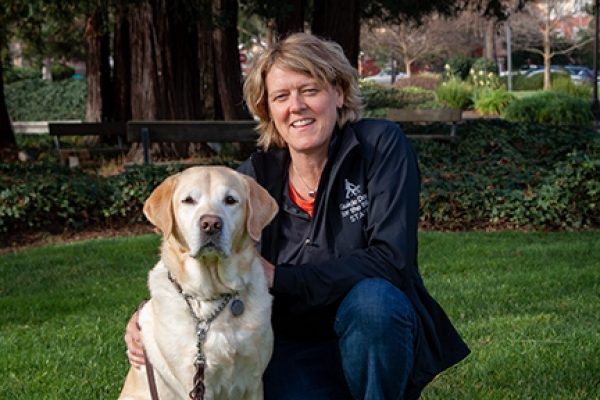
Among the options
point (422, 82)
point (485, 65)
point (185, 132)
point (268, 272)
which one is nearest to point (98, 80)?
point (185, 132)

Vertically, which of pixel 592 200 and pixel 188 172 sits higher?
pixel 188 172

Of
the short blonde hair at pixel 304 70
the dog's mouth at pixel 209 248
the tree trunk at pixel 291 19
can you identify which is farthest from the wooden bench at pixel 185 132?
the dog's mouth at pixel 209 248

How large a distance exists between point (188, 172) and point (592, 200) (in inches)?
295

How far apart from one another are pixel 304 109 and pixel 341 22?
1065 cm

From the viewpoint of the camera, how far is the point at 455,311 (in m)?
6.22

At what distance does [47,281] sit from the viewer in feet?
25.3

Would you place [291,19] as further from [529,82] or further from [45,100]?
[529,82]

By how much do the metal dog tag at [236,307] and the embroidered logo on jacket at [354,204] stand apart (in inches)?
23.9

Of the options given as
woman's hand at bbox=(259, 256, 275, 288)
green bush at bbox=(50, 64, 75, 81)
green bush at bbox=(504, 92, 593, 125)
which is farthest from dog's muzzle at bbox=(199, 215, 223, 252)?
green bush at bbox=(50, 64, 75, 81)

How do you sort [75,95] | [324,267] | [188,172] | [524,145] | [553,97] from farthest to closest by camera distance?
[75,95], [553,97], [524,145], [324,267], [188,172]

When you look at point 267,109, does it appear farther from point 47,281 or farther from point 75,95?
point 75,95

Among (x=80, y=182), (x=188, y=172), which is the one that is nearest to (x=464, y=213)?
(x=80, y=182)

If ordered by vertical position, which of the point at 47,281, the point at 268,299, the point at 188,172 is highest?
the point at 188,172

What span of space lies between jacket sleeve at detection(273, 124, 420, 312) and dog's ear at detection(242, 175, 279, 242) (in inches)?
11.8
